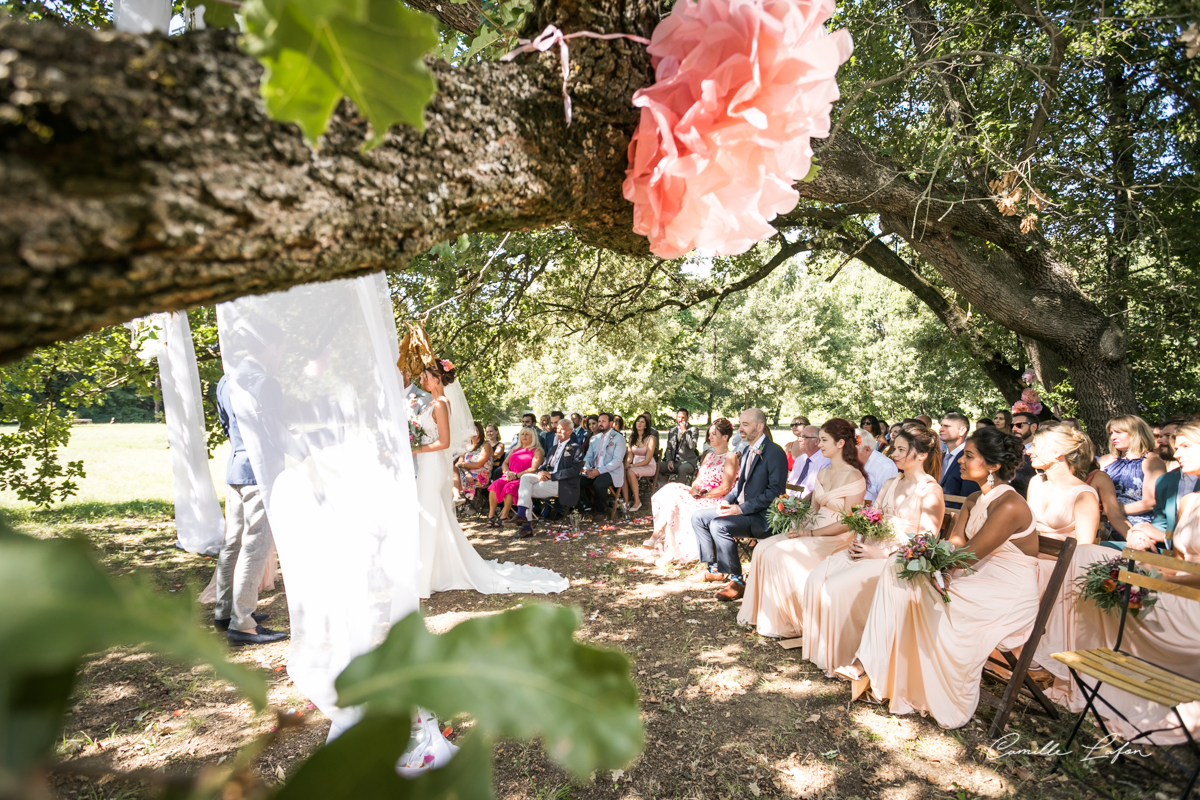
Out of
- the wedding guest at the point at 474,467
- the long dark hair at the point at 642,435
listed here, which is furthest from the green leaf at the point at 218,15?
the long dark hair at the point at 642,435

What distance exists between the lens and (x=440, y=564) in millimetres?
6324

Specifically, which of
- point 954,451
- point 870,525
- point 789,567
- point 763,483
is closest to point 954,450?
point 954,451

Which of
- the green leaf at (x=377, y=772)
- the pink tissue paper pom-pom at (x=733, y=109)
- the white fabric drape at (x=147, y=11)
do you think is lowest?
the green leaf at (x=377, y=772)

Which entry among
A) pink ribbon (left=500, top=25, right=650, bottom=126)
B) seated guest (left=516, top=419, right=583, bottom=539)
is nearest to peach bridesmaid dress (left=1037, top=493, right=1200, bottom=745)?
pink ribbon (left=500, top=25, right=650, bottom=126)

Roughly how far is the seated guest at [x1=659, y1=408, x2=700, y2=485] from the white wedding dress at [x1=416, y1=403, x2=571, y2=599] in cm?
613

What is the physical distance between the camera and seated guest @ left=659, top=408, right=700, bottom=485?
12461 mm

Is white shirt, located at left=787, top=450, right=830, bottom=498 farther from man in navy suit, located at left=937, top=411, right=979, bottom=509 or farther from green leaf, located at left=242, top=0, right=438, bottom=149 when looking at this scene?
green leaf, located at left=242, top=0, right=438, bottom=149

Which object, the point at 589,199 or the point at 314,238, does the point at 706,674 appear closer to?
the point at 589,199

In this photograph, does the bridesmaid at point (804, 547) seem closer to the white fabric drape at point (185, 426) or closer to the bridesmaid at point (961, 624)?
the bridesmaid at point (961, 624)

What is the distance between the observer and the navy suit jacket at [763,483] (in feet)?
21.7

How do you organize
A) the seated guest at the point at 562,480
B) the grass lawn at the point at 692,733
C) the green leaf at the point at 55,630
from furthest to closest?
the seated guest at the point at 562,480 → the grass lawn at the point at 692,733 → the green leaf at the point at 55,630

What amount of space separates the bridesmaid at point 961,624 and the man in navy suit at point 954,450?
3307mm

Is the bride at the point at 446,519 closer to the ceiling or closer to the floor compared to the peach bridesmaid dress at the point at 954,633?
closer to the ceiling

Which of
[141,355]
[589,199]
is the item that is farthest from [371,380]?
[141,355]
